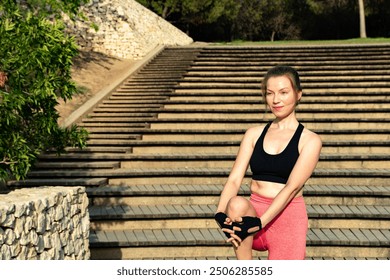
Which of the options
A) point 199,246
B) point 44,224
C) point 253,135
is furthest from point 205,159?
point 253,135

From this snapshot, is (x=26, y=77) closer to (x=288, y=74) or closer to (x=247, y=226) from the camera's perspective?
(x=288, y=74)

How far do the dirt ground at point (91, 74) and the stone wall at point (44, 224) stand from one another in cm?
630

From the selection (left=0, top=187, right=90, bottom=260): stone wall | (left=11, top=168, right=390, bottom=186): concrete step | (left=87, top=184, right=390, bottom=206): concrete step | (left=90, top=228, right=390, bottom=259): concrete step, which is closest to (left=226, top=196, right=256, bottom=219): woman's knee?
(left=0, top=187, right=90, bottom=260): stone wall

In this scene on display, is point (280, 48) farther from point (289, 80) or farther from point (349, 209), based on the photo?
point (289, 80)

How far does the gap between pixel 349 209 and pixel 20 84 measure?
4.84 meters

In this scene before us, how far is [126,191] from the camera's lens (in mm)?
8117

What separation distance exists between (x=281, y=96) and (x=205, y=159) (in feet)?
21.6

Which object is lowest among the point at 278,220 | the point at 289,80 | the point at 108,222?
the point at 108,222

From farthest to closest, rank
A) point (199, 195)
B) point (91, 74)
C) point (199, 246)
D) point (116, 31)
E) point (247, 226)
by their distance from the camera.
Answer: point (116, 31) < point (91, 74) < point (199, 195) < point (199, 246) < point (247, 226)

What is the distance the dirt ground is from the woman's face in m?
9.50

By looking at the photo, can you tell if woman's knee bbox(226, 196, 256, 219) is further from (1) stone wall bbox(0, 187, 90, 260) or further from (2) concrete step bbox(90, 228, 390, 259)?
(2) concrete step bbox(90, 228, 390, 259)

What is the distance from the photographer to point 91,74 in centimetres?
1625

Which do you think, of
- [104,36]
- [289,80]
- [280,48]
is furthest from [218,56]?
[289,80]

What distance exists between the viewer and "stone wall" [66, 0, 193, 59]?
1970 cm
